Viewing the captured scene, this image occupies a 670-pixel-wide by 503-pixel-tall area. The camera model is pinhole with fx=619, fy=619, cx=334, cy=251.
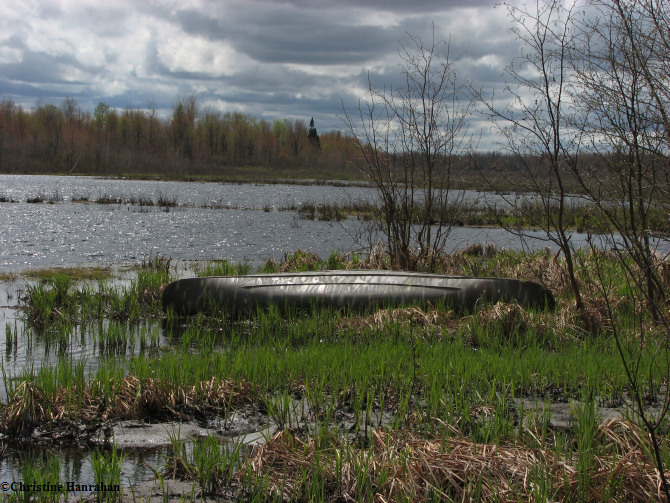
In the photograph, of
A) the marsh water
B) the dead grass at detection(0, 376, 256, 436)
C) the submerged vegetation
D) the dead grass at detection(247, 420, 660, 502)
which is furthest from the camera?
the marsh water

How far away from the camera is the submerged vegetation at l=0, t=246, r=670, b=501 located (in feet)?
11.7

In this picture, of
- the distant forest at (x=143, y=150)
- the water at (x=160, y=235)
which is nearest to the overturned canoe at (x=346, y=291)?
the water at (x=160, y=235)

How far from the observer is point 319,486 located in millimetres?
3646

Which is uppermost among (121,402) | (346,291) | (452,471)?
(346,291)

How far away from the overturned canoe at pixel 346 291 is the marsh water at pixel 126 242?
835mm

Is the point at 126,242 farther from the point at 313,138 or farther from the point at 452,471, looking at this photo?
the point at 313,138

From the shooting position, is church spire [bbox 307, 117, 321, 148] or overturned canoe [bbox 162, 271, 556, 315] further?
church spire [bbox 307, 117, 321, 148]

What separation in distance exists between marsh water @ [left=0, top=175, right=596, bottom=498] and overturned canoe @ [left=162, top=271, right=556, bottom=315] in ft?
2.74

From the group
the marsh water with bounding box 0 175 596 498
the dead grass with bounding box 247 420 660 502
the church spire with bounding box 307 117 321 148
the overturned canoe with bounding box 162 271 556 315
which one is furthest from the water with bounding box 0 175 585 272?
the church spire with bounding box 307 117 321 148

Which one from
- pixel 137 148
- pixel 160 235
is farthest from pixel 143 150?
pixel 160 235

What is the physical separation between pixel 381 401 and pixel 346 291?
4.55 meters

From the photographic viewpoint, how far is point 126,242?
→ 850 inches

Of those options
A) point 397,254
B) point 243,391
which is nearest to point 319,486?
point 243,391

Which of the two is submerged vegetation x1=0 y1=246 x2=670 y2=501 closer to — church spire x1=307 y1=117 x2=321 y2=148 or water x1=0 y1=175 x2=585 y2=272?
water x1=0 y1=175 x2=585 y2=272
